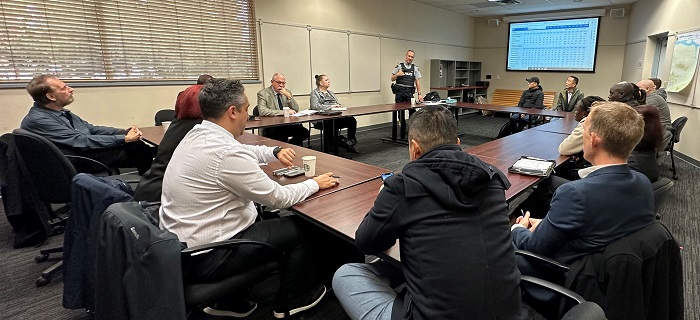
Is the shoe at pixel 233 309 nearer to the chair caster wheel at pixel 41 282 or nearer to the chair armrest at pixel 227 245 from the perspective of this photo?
the chair armrest at pixel 227 245

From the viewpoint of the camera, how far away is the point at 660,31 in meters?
6.15

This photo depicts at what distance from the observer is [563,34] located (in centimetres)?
930

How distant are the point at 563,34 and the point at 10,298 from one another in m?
11.4

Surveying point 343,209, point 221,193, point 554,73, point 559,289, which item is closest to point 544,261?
point 559,289

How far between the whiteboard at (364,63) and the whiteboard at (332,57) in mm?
179

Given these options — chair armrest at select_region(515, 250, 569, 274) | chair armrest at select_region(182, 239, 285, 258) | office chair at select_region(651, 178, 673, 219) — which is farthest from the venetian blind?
office chair at select_region(651, 178, 673, 219)

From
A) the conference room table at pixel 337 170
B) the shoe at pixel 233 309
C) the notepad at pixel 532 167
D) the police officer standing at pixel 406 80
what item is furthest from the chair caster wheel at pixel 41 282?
the police officer standing at pixel 406 80

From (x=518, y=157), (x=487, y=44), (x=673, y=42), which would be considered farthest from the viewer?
(x=487, y=44)

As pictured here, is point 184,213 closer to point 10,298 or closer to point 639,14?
point 10,298

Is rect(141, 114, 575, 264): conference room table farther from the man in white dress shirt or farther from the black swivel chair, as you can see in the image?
the black swivel chair

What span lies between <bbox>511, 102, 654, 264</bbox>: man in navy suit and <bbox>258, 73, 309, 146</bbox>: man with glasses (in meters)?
3.76

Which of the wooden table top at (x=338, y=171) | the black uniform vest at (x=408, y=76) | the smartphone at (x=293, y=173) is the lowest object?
the wooden table top at (x=338, y=171)

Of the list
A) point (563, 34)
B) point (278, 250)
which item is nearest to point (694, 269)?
point (278, 250)

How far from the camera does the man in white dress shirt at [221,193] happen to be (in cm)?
144
